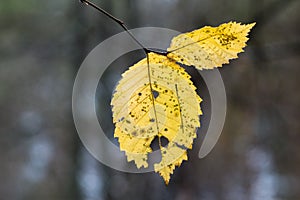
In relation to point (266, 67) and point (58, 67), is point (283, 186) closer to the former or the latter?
point (266, 67)

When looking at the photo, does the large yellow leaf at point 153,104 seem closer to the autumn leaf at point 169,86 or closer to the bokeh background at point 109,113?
the autumn leaf at point 169,86

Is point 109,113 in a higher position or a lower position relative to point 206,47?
higher

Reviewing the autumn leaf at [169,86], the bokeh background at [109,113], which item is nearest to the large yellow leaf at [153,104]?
the autumn leaf at [169,86]

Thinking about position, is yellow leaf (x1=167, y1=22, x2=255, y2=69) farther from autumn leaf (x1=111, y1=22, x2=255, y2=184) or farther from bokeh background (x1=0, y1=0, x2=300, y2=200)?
A: bokeh background (x1=0, y1=0, x2=300, y2=200)

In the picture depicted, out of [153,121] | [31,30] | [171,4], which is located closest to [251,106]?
[171,4]

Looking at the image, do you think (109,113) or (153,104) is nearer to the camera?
(153,104)

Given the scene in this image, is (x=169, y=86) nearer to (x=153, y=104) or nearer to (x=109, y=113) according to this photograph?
(x=153, y=104)

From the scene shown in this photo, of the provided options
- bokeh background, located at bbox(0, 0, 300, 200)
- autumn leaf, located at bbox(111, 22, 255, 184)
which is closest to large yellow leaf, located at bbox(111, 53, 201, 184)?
autumn leaf, located at bbox(111, 22, 255, 184)

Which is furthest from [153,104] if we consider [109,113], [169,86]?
[109,113]
